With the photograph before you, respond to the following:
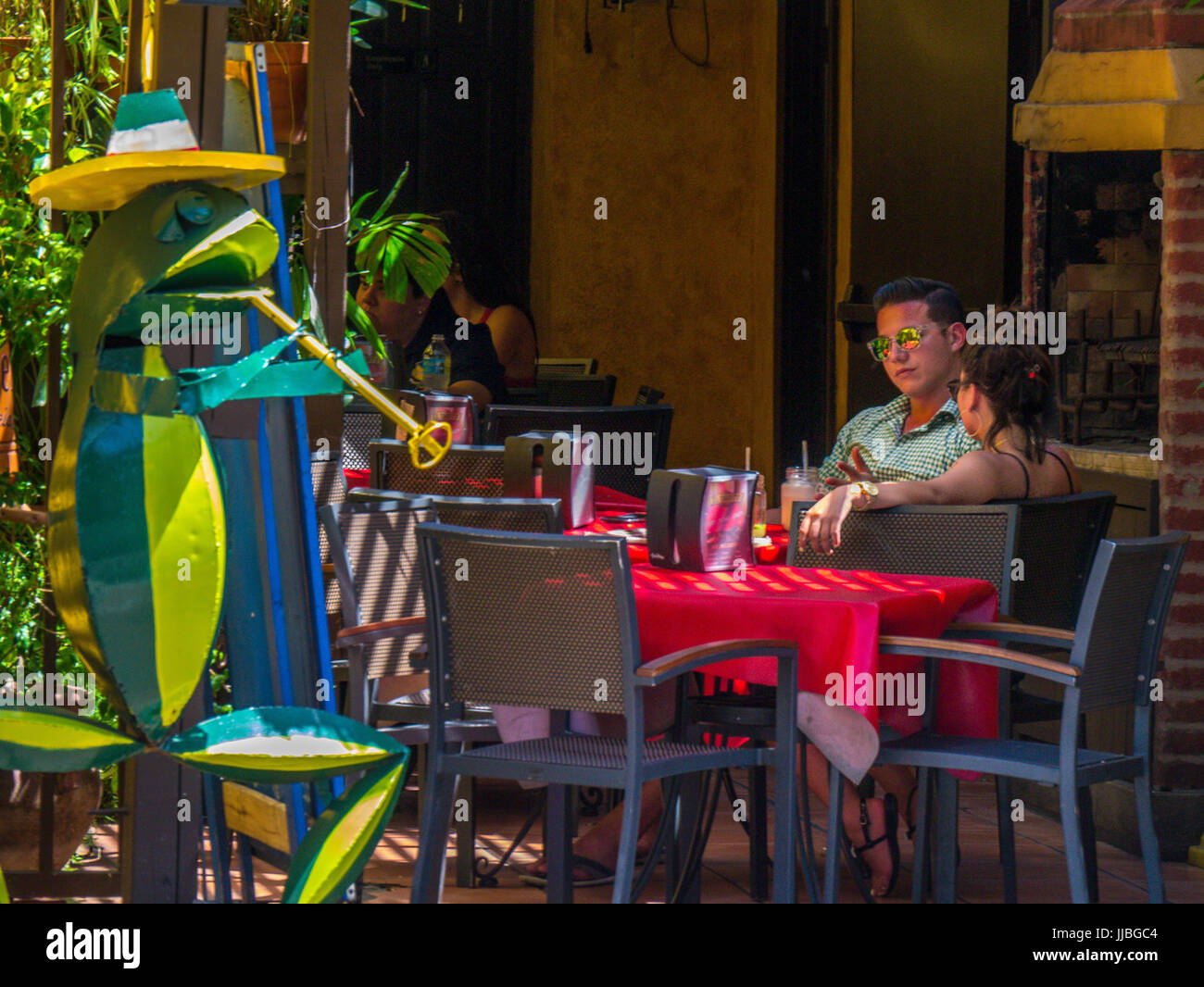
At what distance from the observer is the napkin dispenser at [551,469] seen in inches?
132

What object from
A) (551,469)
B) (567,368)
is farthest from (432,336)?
(551,469)

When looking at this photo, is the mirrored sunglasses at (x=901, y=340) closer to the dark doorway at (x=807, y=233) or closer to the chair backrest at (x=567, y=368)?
the chair backrest at (x=567, y=368)

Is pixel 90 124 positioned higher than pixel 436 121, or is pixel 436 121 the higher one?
pixel 436 121

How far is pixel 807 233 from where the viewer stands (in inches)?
323

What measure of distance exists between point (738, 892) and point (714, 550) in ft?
2.76

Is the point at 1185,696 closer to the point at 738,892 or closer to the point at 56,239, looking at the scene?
the point at 738,892

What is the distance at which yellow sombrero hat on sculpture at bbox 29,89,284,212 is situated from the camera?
1.42m

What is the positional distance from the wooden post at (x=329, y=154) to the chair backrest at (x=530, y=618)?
0.63 metres

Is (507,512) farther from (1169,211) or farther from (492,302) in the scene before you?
(492,302)

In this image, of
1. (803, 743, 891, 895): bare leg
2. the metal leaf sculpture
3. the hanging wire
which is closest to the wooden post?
(803, 743, 891, 895): bare leg

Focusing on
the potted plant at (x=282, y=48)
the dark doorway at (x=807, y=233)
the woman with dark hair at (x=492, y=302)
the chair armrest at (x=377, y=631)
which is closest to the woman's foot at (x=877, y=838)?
the chair armrest at (x=377, y=631)

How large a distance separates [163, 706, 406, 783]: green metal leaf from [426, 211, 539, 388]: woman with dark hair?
13.6ft

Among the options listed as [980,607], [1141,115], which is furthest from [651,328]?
[980,607]
